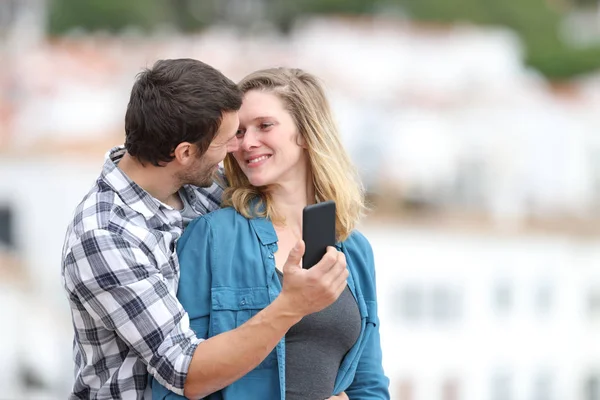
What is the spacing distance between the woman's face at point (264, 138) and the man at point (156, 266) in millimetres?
139

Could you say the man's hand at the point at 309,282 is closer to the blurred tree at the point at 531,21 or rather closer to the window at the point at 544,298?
the window at the point at 544,298

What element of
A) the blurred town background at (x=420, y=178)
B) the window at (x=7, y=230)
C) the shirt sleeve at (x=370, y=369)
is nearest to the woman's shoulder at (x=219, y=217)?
the shirt sleeve at (x=370, y=369)

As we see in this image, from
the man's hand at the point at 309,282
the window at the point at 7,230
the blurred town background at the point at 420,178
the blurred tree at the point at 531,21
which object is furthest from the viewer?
the blurred tree at the point at 531,21

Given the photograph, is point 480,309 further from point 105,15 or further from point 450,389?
point 105,15

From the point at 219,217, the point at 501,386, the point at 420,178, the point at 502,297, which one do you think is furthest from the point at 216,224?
the point at 420,178

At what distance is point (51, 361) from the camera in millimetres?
21000

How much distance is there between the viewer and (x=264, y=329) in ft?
7.75

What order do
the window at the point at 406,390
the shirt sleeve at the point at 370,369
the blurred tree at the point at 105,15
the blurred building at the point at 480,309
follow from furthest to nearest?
the blurred tree at the point at 105,15 → the window at the point at 406,390 → the blurred building at the point at 480,309 → the shirt sleeve at the point at 370,369

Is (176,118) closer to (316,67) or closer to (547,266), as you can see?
(547,266)

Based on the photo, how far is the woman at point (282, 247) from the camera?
8.39 feet

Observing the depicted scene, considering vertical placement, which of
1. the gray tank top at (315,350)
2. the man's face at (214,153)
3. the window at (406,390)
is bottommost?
the window at (406,390)

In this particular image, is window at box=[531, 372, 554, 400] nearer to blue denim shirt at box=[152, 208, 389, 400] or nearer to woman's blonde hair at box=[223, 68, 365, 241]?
woman's blonde hair at box=[223, 68, 365, 241]

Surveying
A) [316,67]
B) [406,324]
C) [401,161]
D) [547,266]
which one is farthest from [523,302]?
[316,67]

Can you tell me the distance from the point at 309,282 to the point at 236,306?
28 centimetres
